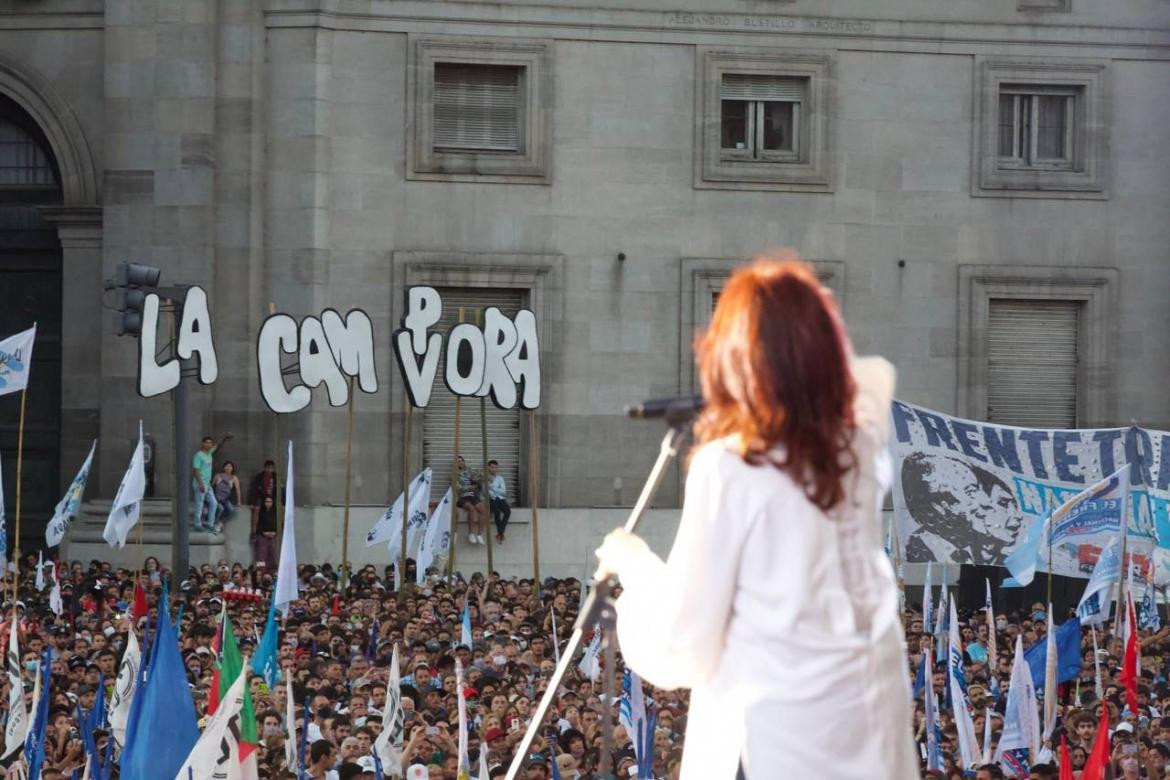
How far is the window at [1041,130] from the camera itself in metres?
29.3

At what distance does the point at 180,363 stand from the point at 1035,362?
42.8 feet

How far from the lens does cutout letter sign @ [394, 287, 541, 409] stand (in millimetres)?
23172

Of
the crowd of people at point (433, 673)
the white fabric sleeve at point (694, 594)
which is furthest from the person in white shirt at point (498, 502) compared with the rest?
the white fabric sleeve at point (694, 594)

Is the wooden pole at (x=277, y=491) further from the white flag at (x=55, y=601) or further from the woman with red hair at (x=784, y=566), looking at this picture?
the woman with red hair at (x=784, y=566)

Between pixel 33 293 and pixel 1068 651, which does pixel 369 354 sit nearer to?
pixel 33 293

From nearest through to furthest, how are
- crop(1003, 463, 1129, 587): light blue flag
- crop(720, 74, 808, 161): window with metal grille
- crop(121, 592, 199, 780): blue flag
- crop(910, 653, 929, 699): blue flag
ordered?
crop(121, 592, 199, 780): blue flag
crop(910, 653, 929, 699): blue flag
crop(1003, 463, 1129, 587): light blue flag
crop(720, 74, 808, 161): window with metal grille

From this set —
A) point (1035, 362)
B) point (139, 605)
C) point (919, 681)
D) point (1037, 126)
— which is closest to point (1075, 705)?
point (919, 681)

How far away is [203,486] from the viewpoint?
26.9 m

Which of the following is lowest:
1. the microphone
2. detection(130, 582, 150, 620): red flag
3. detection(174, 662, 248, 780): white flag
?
detection(130, 582, 150, 620): red flag

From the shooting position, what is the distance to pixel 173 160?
27.9 meters

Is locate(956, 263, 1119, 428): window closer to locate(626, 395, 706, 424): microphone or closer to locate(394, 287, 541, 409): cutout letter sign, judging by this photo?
locate(394, 287, 541, 409): cutout letter sign

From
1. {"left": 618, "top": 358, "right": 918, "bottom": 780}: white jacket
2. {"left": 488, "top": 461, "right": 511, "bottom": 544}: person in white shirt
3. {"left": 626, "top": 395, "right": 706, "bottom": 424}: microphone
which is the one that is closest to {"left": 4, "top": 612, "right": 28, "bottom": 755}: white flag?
{"left": 626, "top": 395, "right": 706, "bottom": 424}: microphone

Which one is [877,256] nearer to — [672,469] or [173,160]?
[672,469]

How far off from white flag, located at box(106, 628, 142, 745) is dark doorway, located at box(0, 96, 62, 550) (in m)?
16.1
